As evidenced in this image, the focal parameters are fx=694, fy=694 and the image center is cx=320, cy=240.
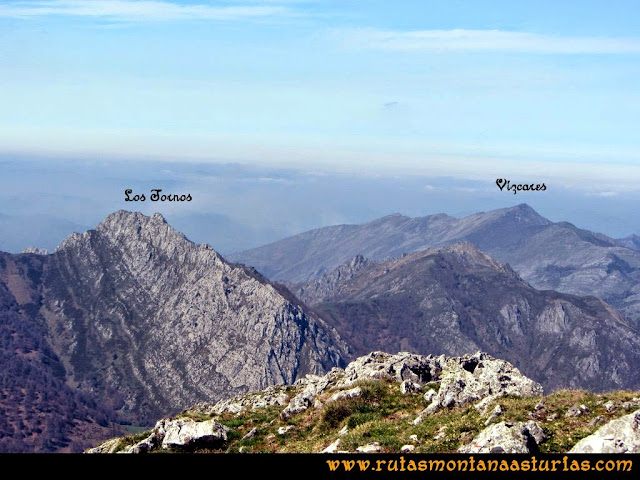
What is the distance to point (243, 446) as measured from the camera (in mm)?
53188

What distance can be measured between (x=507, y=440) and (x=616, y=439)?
5.48 m

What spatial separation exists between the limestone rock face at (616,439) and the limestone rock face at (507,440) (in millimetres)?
2394

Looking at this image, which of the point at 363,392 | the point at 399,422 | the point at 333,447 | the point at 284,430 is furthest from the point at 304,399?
the point at 333,447

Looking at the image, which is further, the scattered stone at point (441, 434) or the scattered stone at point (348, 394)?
the scattered stone at point (348, 394)

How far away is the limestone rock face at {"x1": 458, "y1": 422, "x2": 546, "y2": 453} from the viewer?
3722 cm

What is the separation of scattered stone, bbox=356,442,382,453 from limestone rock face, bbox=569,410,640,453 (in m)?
11.2

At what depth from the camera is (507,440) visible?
123ft

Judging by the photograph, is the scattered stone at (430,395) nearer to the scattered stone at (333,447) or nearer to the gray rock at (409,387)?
the gray rock at (409,387)

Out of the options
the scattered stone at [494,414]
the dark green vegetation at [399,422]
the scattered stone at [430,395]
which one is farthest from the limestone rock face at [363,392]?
the scattered stone at [494,414]

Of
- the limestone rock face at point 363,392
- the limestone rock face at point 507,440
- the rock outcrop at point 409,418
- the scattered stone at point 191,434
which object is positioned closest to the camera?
the limestone rock face at point 507,440

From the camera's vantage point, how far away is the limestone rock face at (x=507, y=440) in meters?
37.2

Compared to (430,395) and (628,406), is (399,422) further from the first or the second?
(628,406)
